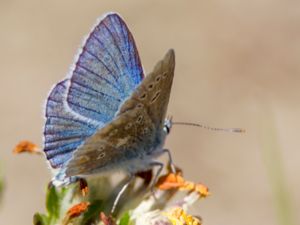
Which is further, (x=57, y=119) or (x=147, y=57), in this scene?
(x=147, y=57)

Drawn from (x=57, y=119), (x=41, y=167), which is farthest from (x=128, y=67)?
(x=41, y=167)

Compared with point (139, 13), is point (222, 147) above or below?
below

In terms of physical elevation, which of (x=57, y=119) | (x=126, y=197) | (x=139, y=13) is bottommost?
(x=139, y=13)

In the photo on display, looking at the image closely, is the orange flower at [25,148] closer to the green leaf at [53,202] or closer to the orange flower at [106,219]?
the green leaf at [53,202]

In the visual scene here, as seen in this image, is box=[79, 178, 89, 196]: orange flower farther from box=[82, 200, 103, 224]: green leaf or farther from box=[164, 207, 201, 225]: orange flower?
box=[164, 207, 201, 225]: orange flower

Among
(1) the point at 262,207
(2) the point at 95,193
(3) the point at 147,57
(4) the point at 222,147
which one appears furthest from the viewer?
(3) the point at 147,57

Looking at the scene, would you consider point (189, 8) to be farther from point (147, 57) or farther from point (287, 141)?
point (287, 141)

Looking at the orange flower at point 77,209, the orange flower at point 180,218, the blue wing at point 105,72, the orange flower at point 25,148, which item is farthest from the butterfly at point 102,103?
the orange flower at point 25,148

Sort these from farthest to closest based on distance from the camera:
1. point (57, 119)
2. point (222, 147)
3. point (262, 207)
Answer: point (222, 147)
point (262, 207)
point (57, 119)

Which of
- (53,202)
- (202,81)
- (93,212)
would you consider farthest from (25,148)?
(202,81)
